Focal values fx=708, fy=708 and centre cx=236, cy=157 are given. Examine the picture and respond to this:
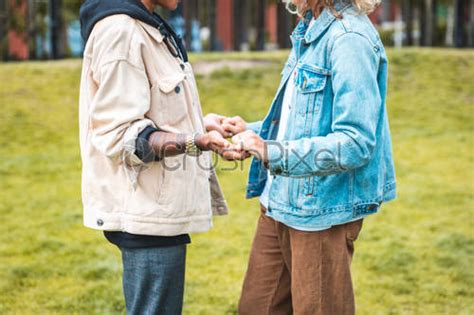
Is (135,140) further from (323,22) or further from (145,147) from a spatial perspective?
(323,22)

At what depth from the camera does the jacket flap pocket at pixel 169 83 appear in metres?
2.39

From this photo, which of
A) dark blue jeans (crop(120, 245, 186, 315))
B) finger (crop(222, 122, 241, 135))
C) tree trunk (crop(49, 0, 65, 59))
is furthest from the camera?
tree trunk (crop(49, 0, 65, 59))

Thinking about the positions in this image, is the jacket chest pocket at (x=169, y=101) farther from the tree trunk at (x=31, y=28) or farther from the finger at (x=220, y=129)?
the tree trunk at (x=31, y=28)

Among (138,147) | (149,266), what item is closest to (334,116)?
(138,147)

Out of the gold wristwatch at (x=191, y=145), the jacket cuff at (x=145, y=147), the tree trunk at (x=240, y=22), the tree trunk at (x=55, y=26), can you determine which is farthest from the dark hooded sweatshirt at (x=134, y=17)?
the tree trunk at (x=240, y=22)

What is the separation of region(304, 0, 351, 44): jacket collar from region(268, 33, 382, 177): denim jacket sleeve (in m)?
0.10

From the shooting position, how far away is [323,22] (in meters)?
2.37

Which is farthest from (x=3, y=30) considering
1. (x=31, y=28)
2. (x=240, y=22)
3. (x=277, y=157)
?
(x=277, y=157)

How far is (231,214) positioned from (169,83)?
4398mm

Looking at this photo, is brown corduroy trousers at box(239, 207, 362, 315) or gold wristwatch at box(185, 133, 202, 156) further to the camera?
brown corduroy trousers at box(239, 207, 362, 315)

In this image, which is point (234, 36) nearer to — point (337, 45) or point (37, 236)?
point (37, 236)

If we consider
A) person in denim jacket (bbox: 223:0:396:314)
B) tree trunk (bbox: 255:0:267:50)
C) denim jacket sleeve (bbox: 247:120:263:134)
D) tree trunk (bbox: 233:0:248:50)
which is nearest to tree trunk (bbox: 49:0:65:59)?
tree trunk (bbox: 233:0:248:50)

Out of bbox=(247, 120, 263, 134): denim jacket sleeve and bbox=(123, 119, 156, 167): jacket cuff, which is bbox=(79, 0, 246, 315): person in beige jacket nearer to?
bbox=(123, 119, 156, 167): jacket cuff

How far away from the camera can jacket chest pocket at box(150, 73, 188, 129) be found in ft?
7.86
